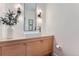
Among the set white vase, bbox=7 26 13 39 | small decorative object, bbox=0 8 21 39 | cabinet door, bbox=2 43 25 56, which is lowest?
cabinet door, bbox=2 43 25 56

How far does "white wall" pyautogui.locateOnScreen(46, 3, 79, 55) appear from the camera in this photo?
2105mm

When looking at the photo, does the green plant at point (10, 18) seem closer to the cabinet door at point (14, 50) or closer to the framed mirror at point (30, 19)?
the framed mirror at point (30, 19)

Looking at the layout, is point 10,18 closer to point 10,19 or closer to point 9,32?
point 10,19

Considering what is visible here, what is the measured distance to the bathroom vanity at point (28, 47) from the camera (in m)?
1.99

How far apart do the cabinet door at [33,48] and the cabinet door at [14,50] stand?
0.26 ft

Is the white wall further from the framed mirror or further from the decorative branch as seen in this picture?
the decorative branch

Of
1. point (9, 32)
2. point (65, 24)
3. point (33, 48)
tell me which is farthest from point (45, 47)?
point (9, 32)

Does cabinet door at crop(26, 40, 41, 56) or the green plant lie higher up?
the green plant

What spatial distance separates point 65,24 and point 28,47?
67 cm

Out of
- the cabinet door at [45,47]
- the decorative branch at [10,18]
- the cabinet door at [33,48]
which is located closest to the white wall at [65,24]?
the cabinet door at [45,47]

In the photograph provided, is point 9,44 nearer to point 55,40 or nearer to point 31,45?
point 31,45

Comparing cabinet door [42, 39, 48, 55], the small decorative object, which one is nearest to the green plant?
the small decorative object

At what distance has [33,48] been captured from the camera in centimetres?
213

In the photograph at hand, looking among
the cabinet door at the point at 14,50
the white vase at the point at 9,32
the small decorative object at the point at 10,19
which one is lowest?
the cabinet door at the point at 14,50
